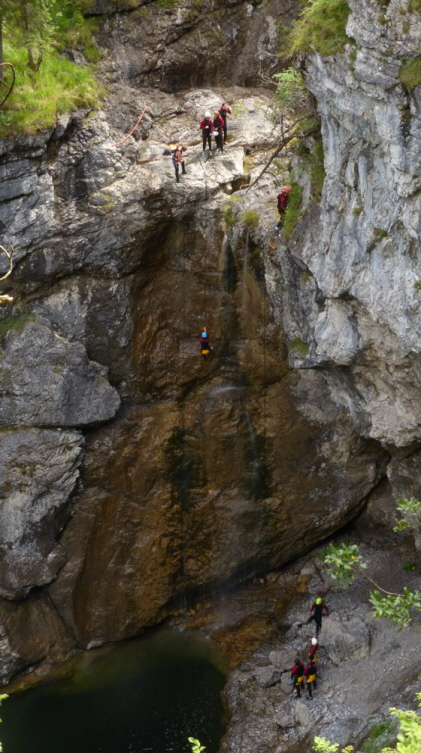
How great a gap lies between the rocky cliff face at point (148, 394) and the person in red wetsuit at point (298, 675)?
198 inches

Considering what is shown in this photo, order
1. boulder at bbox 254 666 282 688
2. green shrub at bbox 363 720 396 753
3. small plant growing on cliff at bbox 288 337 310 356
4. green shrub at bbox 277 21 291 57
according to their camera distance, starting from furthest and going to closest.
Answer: green shrub at bbox 277 21 291 57, small plant growing on cliff at bbox 288 337 310 356, boulder at bbox 254 666 282 688, green shrub at bbox 363 720 396 753

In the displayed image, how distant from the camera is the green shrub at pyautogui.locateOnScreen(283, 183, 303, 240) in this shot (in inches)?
772

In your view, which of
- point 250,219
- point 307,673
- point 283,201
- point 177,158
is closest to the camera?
point 307,673

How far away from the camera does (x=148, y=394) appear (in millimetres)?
23312

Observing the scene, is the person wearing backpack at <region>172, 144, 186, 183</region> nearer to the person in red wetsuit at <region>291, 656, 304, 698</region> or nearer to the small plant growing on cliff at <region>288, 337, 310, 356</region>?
the small plant growing on cliff at <region>288, 337, 310, 356</region>

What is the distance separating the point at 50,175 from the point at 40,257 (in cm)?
253

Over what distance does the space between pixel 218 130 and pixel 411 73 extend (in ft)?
34.2

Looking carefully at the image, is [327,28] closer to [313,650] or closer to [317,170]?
[317,170]

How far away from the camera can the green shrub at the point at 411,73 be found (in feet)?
44.9

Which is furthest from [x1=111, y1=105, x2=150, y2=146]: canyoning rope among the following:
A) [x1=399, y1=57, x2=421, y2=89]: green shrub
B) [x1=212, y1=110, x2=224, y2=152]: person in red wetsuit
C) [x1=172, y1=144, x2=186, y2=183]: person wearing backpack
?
[x1=399, y1=57, x2=421, y2=89]: green shrub

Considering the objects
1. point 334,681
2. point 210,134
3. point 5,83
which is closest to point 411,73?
Result: point 210,134

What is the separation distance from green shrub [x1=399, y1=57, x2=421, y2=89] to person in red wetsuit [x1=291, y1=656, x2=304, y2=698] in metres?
14.0

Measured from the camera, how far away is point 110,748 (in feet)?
63.8

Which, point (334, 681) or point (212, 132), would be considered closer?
point (334, 681)
